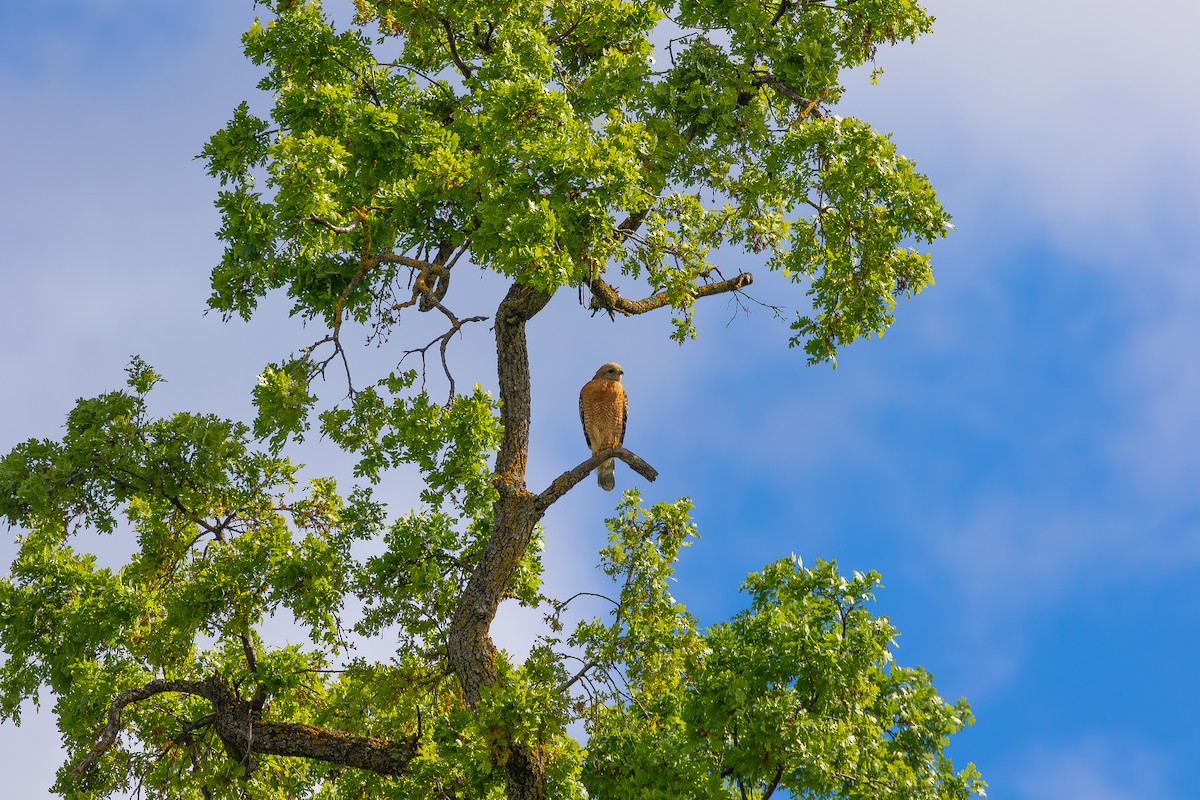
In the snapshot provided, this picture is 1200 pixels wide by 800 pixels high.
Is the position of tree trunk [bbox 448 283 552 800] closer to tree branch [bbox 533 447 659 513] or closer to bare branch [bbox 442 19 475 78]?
tree branch [bbox 533 447 659 513]

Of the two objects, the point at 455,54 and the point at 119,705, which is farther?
the point at 455,54

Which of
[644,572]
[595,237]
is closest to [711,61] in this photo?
[595,237]

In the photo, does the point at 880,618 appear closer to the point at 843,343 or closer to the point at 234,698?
the point at 843,343

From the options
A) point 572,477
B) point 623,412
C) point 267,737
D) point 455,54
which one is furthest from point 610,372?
point 267,737

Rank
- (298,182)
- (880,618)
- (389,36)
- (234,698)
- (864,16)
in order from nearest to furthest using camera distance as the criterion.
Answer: (880,618) → (298,182) → (864,16) → (234,698) → (389,36)

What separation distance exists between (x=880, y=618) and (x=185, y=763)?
8366mm

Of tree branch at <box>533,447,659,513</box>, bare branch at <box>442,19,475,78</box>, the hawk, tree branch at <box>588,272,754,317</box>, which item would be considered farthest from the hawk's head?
bare branch at <box>442,19,475,78</box>

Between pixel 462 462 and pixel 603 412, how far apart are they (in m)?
2.89

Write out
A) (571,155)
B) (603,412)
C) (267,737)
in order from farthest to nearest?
(603,412) → (267,737) → (571,155)

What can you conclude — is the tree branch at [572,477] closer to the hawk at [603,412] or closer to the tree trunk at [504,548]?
the tree trunk at [504,548]

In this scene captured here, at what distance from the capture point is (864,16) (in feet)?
38.9

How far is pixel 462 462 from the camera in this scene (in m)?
11.2

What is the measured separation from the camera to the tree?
9.64 m

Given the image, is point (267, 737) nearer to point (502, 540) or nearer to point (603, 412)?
point (502, 540)
